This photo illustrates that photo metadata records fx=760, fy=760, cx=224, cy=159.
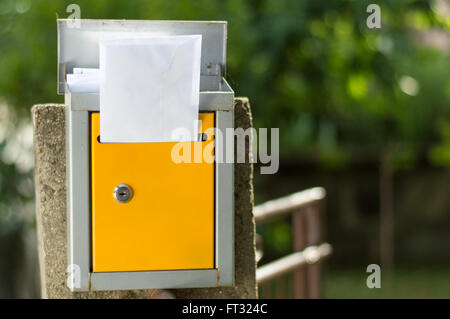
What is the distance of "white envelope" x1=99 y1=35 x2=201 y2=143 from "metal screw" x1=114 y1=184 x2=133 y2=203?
0.42 feet

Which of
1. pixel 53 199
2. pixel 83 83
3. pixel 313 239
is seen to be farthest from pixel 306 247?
pixel 83 83

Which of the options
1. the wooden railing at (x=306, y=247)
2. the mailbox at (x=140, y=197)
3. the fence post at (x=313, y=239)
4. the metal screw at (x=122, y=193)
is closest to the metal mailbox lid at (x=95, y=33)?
the mailbox at (x=140, y=197)

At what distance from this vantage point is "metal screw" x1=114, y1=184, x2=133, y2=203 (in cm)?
189

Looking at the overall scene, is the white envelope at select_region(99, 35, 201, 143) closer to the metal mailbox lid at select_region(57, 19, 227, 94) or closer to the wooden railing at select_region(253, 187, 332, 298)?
the metal mailbox lid at select_region(57, 19, 227, 94)

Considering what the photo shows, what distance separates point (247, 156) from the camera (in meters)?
2.18

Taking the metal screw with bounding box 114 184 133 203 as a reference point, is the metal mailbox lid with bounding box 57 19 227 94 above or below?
above

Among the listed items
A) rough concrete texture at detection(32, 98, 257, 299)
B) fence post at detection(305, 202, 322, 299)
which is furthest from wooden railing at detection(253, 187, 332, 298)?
rough concrete texture at detection(32, 98, 257, 299)

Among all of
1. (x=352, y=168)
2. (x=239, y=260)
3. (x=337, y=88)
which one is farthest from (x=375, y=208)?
(x=239, y=260)

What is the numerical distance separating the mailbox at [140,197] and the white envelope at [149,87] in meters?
0.05

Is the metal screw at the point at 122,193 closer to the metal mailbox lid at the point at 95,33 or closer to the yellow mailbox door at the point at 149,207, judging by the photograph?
the yellow mailbox door at the point at 149,207

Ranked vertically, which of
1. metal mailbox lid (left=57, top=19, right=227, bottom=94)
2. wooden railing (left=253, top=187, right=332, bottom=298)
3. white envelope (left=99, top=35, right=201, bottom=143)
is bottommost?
wooden railing (left=253, top=187, right=332, bottom=298)

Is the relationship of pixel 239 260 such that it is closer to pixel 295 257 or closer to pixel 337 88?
pixel 295 257

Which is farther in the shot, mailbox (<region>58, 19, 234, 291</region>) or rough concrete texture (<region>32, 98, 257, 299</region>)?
rough concrete texture (<region>32, 98, 257, 299</region>)

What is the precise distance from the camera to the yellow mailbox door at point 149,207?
1.89 meters
